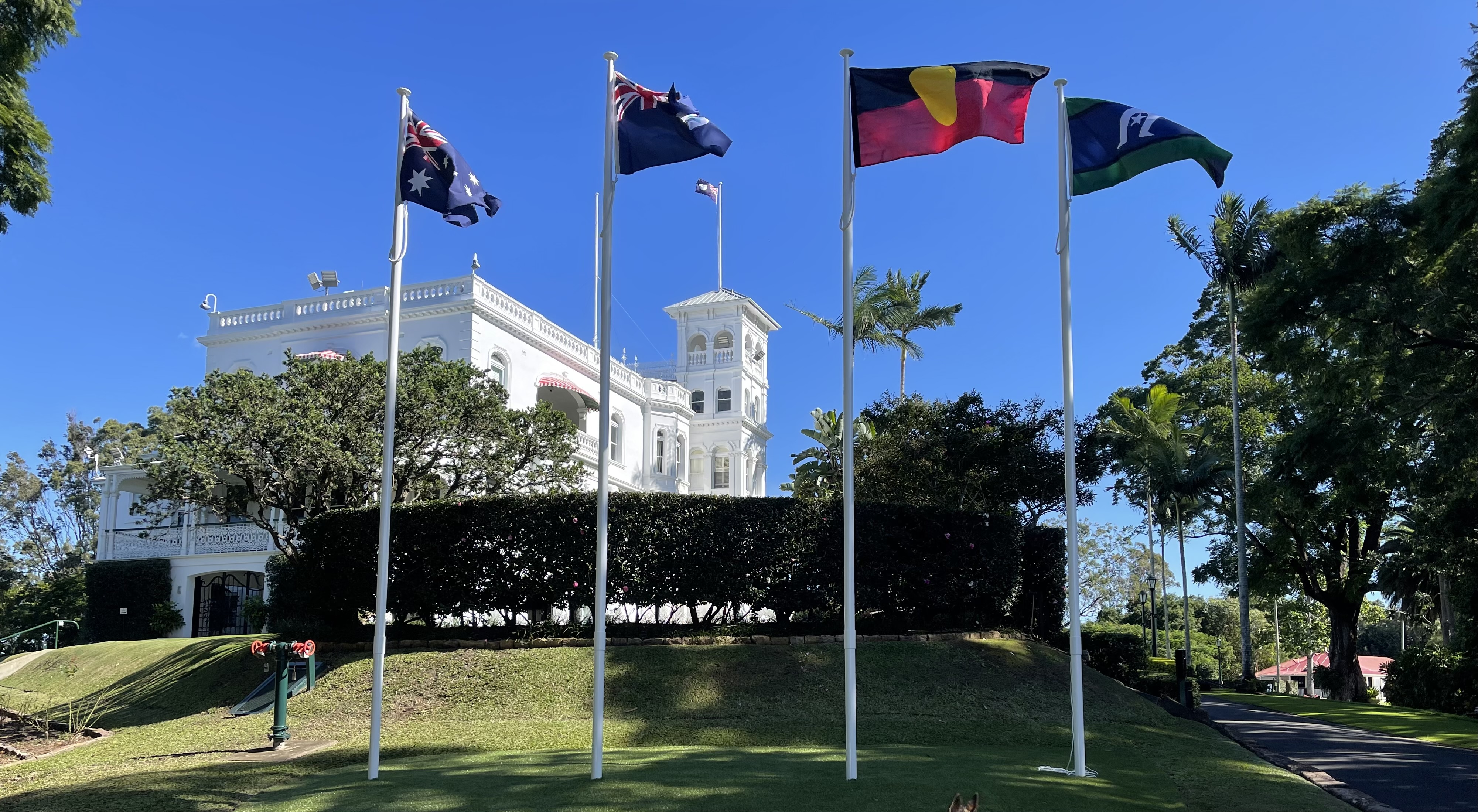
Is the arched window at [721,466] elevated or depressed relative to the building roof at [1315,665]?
elevated

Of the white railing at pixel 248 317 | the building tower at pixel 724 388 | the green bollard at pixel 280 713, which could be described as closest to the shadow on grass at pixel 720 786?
the green bollard at pixel 280 713

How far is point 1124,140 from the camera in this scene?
10.9 meters

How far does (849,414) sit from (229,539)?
26932 millimetres

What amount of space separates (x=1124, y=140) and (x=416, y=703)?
12.5 m

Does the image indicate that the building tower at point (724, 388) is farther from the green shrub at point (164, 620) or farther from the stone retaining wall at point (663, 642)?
the stone retaining wall at point (663, 642)

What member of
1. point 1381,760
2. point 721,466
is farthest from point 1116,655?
point 721,466

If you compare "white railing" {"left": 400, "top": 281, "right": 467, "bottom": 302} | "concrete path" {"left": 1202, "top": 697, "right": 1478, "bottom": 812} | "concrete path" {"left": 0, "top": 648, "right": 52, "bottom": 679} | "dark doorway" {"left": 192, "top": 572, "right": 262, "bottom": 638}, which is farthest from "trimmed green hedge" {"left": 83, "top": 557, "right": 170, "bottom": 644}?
"concrete path" {"left": 1202, "top": 697, "right": 1478, "bottom": 812}

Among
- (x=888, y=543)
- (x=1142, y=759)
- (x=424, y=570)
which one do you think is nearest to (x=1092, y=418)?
(x=888, y=543)

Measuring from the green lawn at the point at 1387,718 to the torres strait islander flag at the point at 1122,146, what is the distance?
1089 cm

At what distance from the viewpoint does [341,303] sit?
3189 cm

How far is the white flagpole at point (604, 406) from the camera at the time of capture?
9836 mm

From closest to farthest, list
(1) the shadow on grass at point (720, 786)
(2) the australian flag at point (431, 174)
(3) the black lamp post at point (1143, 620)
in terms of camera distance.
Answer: (1) the shadow on grass at point (720, 786) < (2) the australian flag at point (431, 174) < (3) the black lamp post at point (1143, 620)

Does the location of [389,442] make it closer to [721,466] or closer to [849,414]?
[849,414]

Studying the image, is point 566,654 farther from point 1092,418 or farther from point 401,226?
point 1092,418
